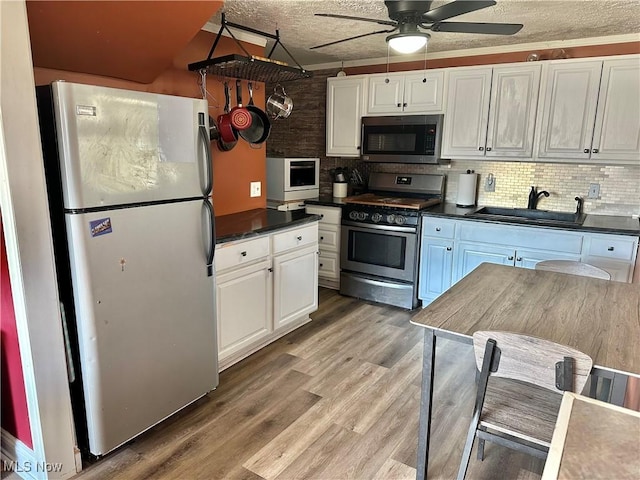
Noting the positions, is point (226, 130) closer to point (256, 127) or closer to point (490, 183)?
point (256, 127)

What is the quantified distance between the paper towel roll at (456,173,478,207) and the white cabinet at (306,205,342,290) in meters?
1.13

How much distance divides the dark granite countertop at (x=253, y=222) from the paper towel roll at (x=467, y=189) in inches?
57.9

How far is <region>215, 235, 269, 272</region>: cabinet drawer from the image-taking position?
259 cm

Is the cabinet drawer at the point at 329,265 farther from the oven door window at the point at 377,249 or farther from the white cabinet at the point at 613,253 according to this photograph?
the white cabinet at the point at 613,253

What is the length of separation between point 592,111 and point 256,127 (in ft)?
8.30

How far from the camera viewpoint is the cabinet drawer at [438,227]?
3.66m

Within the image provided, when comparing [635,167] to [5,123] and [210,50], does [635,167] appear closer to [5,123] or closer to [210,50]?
[210,50]

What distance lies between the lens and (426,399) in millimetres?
1773

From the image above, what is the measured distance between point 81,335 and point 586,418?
187cm

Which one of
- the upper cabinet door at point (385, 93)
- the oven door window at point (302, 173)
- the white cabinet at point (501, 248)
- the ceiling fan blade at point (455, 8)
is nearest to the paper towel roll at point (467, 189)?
the white cabinet at point (501, 248)

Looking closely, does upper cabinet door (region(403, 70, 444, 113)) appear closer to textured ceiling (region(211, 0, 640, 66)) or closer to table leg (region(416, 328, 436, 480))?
textured ceiling (region(211, 0, 640, 66))

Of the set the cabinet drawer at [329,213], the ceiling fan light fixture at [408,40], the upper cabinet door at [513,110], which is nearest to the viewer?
the ceiling fan light fixture at [408,40]

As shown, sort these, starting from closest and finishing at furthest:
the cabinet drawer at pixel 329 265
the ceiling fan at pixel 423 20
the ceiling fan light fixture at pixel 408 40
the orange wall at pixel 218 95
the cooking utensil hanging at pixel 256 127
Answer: the ceiling fan at pixel 423 20 → the ceiling fan light fixture at pixel 408 40 → the orange wall at pixel 218 95 → the cooking utensil hanging at pixel 256 127 → the cabinet drawer at pixel 329 265

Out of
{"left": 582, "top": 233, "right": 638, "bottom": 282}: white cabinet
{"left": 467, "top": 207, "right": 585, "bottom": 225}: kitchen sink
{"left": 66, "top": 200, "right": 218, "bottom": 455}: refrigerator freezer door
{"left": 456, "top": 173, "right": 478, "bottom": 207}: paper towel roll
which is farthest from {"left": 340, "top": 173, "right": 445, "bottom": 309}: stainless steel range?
{"left": 66, "top": 200, "right": 218, "bottom": 455}: refrigerator freezer door
